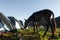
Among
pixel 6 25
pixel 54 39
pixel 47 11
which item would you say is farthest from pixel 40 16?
pixel 6 25

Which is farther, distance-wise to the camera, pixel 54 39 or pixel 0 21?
pixel 0 21

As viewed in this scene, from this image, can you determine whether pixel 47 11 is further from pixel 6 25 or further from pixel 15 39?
pixel 6 25

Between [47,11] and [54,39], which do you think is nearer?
[54,39]


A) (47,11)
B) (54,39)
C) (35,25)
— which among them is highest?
(47,11)

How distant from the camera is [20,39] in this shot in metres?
17.7

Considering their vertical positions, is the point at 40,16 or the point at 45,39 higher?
the point at 40,16

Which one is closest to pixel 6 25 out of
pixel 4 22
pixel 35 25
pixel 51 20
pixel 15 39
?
pixel 4 22

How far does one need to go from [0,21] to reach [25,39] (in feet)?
32.3

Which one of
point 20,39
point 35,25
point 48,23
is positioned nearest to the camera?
point 20,39

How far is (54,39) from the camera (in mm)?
18969

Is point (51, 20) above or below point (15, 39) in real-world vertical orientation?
above

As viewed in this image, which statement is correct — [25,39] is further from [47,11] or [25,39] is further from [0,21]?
[0,21]

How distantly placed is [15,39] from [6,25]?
386 inches

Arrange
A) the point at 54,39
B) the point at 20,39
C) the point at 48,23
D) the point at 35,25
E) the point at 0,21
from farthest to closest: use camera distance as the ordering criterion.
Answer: the point at 0,21, the point at 35,25, the point at 48,23, the point at 54,39, the point at 20,39
